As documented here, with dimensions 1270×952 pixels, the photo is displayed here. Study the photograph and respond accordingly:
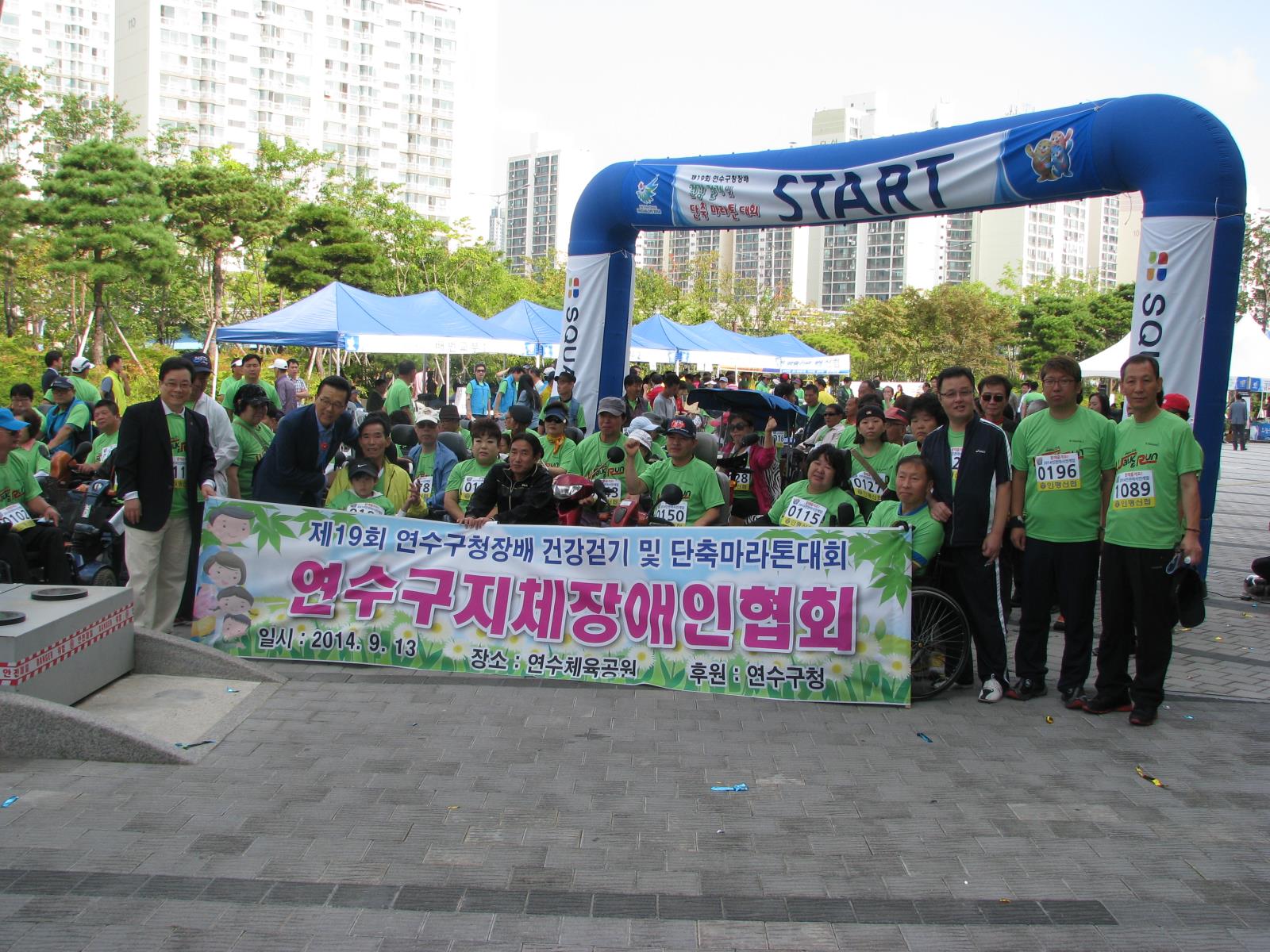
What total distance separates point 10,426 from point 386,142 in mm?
97516

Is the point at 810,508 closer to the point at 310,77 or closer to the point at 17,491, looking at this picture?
the point at 17,491

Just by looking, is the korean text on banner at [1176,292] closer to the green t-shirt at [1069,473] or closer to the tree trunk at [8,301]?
the green t-shirt at [1069,473]

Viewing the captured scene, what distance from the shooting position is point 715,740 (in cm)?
554

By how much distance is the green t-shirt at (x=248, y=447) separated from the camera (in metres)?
8.14

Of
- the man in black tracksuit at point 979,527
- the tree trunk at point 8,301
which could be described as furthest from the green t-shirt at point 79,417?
the tree trunk at point 8,301

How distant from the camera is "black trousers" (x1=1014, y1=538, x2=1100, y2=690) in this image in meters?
6.21

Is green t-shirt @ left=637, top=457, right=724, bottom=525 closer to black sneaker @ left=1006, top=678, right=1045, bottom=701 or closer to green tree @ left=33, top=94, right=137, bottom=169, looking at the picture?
black sneaker @ left=1006, top=678, right=1045, bottom=701

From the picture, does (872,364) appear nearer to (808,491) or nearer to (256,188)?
(256,188)

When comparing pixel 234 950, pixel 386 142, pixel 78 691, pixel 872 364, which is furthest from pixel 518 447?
pixel 386 142

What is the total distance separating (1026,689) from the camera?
6.42 m

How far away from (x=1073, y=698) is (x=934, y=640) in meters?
0.83

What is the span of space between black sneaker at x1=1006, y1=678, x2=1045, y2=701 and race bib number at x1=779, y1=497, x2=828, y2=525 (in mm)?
1514

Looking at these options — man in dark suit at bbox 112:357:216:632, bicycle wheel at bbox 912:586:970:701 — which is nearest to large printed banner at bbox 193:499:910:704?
bicycle wheel at bbox 912:586:970:701

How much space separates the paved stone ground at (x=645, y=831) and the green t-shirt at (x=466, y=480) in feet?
5.72
